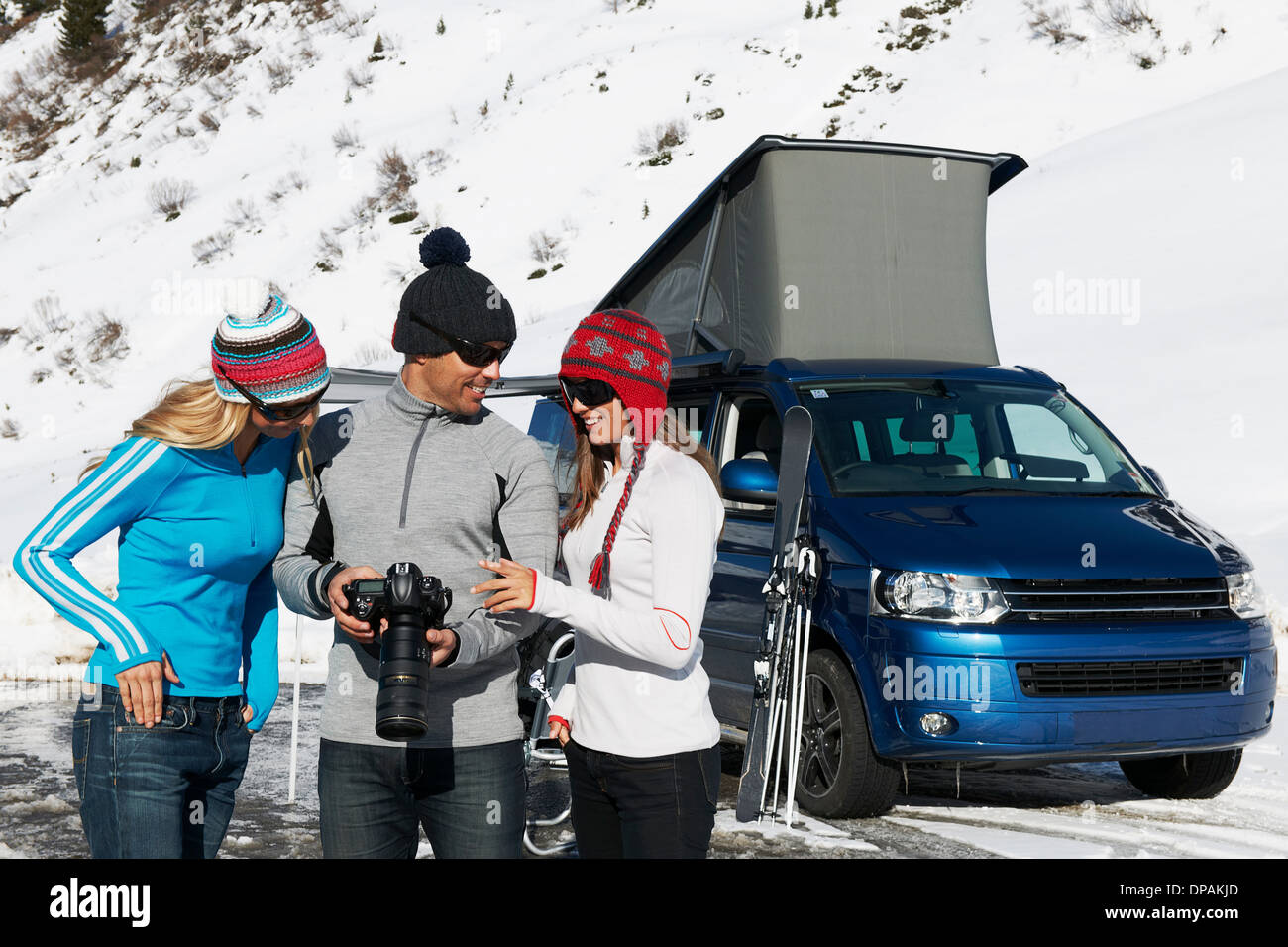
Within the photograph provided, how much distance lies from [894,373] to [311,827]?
3720 mm

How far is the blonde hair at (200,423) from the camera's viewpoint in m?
3.24

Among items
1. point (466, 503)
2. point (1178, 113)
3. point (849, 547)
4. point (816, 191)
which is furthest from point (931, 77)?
point (466, 503)

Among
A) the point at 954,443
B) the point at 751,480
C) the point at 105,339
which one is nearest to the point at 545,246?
the point at 105,339

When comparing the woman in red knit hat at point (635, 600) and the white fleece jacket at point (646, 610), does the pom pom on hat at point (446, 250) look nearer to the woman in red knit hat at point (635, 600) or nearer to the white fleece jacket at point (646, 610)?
the woman in red knit hat at point (635, 600)

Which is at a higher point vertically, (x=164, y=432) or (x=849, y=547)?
(x=164, y=432)

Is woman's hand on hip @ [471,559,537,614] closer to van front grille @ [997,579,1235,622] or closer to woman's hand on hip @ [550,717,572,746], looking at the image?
woman's hand on hip @ [550,717,572,746]

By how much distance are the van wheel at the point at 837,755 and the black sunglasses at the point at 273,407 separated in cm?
394

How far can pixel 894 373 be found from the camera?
7812 millimetres

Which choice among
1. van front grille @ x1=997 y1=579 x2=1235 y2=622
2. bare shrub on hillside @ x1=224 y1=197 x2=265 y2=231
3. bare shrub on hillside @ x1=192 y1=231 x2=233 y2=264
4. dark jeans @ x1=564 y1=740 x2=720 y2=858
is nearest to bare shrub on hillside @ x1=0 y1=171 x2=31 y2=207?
bare shrub on hillside @ x1=224 y1=197 x2=265 y2=231

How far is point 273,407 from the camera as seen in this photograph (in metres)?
3.23

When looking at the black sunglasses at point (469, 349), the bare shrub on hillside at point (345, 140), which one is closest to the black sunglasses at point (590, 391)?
the black sunglasses at point (469, 349)

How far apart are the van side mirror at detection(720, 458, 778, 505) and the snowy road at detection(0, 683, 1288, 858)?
1.51 m

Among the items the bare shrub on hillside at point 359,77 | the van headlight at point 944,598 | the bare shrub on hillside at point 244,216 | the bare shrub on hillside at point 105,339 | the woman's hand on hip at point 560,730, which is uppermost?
the bare shrub on hillside at point 359,77
